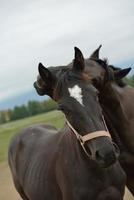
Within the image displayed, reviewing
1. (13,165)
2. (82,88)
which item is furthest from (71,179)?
(13,165)

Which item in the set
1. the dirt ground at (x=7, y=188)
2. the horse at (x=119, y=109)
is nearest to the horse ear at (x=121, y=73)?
the horse at (x=119, y=109)

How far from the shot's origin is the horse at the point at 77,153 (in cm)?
503

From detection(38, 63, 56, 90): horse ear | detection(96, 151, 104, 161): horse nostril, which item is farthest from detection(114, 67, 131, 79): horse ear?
detection(96, 151, 104, 161): horse nostril

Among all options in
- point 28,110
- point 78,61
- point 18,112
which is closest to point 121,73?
point 78,61

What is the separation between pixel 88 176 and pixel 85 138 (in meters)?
0.66

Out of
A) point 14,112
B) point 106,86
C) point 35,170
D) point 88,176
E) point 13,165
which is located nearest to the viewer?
point 88,176

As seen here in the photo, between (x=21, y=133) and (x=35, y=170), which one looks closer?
(x=35, y=170)

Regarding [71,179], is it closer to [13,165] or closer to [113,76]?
[113,76]

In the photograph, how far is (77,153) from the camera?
5.64 m

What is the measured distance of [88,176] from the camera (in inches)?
218

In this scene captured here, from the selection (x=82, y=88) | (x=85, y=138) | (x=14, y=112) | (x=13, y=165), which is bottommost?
(x=14, y=112)

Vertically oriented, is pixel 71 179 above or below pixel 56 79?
below

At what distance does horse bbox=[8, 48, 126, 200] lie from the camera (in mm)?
5027

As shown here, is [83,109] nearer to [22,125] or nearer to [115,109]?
[115,109]
